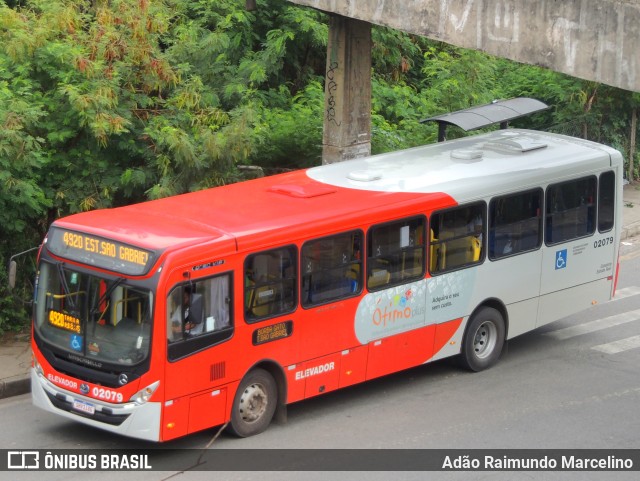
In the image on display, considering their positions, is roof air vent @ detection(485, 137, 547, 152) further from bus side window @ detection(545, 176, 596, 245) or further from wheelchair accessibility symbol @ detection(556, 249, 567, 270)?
wheelchair accessibility symbol @ detection(556, 249, 567, 270)

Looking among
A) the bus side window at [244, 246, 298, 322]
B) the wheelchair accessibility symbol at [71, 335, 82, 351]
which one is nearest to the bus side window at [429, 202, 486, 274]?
the bus side window at [244, 246, 298, 322]

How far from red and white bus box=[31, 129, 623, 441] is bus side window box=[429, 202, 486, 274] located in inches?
0.8

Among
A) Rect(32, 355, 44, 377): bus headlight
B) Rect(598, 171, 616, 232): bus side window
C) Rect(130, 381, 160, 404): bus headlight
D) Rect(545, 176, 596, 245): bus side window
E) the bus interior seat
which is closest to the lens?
Rect(130, 381, 160, 404): bus headlight

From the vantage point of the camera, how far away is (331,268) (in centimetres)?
1219

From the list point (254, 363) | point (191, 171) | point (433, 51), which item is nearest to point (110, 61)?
point (191, 171)

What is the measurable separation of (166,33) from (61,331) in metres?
8.39

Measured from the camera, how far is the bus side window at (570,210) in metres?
14.6

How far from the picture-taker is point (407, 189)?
1321 centimetres

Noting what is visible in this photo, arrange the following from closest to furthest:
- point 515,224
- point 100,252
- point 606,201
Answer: point 100,252, point 515,224, point 606,201

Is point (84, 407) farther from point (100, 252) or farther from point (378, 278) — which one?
point (378, 278)

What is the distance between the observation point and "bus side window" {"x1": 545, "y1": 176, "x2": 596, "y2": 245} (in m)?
14.6

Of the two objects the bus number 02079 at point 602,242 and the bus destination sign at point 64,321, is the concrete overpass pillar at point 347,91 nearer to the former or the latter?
the bus number 02079 at point 602,242

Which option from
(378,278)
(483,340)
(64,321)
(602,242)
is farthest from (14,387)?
(602,242)

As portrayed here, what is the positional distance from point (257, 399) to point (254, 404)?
0.20ft
